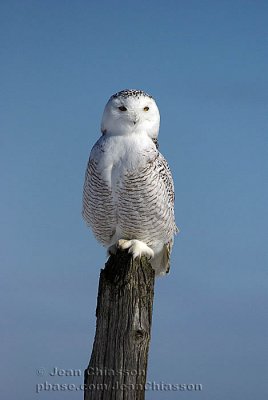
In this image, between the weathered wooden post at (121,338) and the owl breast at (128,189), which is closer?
the weathered wooden post at (121,338)

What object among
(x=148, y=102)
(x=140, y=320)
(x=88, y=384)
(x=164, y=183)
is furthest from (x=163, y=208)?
(x=88, y=384)

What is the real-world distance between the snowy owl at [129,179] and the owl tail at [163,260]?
0.31 m

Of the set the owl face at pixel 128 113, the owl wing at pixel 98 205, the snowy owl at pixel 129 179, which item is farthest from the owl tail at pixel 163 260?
the owl face at pixel 128 113

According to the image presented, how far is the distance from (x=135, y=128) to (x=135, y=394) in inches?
90.3

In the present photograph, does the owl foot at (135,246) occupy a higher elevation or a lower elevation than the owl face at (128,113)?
lower

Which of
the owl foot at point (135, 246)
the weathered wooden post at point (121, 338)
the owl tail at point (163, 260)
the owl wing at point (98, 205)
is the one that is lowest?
the weathered wooden post at point (121, 338)

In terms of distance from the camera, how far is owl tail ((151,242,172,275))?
5897 millimetres

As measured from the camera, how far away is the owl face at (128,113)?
527cm

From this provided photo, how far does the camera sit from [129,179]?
512cm

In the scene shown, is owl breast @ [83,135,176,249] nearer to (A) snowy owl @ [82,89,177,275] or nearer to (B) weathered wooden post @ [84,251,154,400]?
(A) snowy owl @ [82,89,177,275]

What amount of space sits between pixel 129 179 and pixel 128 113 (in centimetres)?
59

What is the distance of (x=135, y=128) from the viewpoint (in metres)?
5.30

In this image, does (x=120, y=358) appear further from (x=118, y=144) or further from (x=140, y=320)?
(x=118, y=144)

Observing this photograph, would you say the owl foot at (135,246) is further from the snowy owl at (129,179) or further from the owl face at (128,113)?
the owl face at (128,113)
